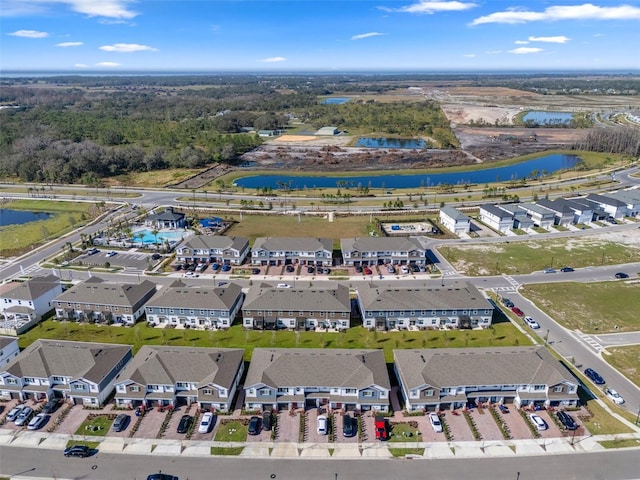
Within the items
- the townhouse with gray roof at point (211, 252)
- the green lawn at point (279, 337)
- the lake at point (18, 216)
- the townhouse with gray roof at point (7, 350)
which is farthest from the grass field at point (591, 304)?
the lake at point (18, 216)

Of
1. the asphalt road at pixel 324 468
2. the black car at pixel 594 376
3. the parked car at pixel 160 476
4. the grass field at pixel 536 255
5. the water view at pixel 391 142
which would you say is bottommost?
the asphalt road at pixel 324 468

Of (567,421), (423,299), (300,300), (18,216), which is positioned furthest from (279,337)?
(18,216)

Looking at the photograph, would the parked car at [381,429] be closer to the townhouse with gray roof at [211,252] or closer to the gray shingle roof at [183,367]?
the gray shingle roof at [183,367]

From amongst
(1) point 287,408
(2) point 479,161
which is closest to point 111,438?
(1) point 287,408

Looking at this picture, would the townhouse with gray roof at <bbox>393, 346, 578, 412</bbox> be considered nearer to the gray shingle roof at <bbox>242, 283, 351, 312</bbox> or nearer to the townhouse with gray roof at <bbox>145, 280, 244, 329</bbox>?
the gray shingle roof at <bbox>242, 283, 351, 312</bbox>

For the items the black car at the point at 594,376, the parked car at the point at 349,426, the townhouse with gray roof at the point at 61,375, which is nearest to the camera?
the parked car at the point at 349,426

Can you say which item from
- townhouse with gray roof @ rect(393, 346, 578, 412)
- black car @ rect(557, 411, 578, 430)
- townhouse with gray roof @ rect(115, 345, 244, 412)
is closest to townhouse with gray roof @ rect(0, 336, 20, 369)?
townhouse with gray roof @ rect(115, 345, 244, 412)

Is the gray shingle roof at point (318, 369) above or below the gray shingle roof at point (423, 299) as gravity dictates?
below

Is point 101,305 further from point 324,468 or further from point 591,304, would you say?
point 591,304
